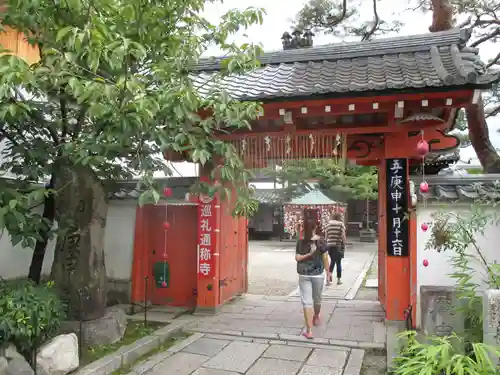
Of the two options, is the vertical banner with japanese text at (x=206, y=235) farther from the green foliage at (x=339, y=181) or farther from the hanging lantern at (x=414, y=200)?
the green foliage at (x=339, y=181)

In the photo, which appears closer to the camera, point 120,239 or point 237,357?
point 237,357

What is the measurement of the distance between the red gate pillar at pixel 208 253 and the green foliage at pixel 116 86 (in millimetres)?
3012

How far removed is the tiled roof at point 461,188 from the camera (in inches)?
248

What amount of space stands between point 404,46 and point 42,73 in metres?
6.85

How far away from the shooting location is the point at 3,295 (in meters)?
4.80

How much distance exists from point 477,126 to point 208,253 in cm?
A: 688

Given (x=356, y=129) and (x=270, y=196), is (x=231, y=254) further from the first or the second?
(x=270, y=196)

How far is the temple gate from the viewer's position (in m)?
6.47

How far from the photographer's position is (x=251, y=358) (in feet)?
18.9

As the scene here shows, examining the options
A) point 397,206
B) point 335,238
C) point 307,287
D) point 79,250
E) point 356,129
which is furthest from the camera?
point 335,238

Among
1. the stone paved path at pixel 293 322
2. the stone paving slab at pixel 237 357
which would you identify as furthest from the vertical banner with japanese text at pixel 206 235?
the stone paving slab at pixel 237 357

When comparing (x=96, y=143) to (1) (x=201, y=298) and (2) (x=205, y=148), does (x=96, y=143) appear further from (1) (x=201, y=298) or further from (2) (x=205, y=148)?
(1) (x=201, y=298)

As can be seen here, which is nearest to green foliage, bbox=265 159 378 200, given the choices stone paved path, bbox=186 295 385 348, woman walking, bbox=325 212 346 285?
woman walking, bbox=325 212 346 285

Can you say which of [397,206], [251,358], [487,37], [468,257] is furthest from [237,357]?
[487,37]
